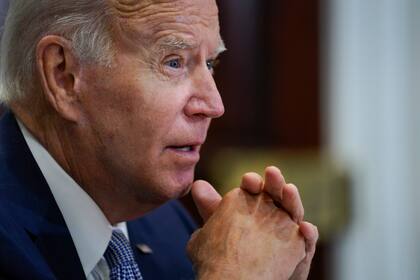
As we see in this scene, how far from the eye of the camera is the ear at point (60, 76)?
6.37 ft

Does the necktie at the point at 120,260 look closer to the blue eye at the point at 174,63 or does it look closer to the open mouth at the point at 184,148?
the open mouth at the point at 184,148

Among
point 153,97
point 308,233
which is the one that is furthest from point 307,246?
point 153,97

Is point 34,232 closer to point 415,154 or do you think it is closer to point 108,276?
point 108,276

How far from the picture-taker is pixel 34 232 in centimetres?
188

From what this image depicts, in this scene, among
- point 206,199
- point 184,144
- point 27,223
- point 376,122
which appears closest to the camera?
point 27,223

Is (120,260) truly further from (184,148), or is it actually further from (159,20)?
(159,20)

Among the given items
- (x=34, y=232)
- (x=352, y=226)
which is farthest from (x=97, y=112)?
(x=352, y=226)

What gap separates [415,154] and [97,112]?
299 centimetres

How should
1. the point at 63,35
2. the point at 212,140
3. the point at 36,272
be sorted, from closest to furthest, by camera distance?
the point at 36,272 → the point at 63,35 → the point at 212,140

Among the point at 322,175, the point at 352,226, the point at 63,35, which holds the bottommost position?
the point at 352,226

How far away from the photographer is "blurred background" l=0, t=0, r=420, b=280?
4.47 metres

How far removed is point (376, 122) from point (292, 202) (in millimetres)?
2674

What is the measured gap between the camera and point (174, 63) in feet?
6.51

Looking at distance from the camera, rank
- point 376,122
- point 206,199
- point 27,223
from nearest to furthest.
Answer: point 27,223
point 206,199
point 376,122
